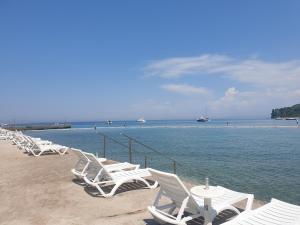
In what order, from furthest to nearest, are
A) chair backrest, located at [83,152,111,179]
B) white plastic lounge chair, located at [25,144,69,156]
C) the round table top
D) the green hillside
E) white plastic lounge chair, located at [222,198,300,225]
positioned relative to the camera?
1. the green hillside
2. white plastic lounge chair, located at [25,144,69,156]
3. chair backrest, located at [83,152,111,179]
4. the round table top
5. white plastic lounge chair, located at [222,198,300,225]

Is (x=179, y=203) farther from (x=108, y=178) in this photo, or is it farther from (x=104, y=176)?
(x=104, y=176)

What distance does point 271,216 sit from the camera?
4430 millimetres

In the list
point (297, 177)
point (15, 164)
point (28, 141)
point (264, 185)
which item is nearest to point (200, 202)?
point (264, 185)

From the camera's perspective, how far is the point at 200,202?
208 inches

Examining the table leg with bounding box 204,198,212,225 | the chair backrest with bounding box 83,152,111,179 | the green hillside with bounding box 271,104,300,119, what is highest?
the green hillside with bounding box 271,104,300,119

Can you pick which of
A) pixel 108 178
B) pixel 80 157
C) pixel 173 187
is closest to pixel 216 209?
pixel 173 187

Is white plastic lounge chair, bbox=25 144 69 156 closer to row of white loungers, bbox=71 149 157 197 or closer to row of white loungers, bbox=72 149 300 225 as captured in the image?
row of white loungers, bbox=71 149 157 197

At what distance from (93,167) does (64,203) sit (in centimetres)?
185

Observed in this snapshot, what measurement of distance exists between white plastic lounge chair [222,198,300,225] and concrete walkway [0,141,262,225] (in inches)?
42.3

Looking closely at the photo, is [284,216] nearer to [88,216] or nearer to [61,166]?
[88,216]

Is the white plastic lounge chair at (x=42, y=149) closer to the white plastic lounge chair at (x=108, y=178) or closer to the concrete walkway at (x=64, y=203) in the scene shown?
the concrete walkway at (x=64, y=203)

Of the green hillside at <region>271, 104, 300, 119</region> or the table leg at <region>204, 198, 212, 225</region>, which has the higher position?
the green hillside at <region>271, 104, 300, 119</region>

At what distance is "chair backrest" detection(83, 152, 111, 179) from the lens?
24.7 feet

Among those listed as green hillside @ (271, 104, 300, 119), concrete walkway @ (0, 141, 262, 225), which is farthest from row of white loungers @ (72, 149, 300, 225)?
green hillside @ (271, 104, 300, 119)
